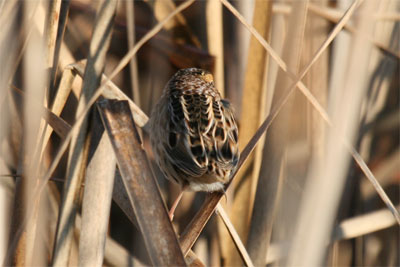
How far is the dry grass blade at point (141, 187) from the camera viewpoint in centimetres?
126

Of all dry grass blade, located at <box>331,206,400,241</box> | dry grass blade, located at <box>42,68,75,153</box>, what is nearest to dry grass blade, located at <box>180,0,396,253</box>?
dry grass blade, located at <box>42,68,75,153</box>

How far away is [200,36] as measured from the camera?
2676 mm

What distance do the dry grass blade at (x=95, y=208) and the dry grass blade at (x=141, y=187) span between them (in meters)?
0.18

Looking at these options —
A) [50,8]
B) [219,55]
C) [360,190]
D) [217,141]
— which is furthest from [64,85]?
[360,190]

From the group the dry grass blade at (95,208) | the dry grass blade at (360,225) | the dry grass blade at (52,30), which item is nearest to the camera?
the dry grass blade at (95,208)

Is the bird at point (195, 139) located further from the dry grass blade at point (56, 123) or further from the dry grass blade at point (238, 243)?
the dry grass blade at point (56, 123)

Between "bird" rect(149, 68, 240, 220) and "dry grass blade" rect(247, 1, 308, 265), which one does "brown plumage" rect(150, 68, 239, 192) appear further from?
"dry grass blade" rect(247, 1, 308, 265)

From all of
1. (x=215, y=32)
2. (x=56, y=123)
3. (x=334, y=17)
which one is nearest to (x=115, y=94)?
(x=56, y=123)

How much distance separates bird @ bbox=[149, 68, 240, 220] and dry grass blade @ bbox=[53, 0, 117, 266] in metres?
0.35

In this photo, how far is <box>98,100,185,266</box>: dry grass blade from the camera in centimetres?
126

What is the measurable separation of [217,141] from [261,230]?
0.39 metres

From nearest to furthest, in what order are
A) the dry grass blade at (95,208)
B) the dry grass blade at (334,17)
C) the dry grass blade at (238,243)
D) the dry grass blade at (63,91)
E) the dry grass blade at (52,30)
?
the dry grass blade at (95,208) < the dry grass blade at (238,243) < the dry grass blade at (52,30) < the dry grass blade at (63,91) < the dry grass blade at (334,17)

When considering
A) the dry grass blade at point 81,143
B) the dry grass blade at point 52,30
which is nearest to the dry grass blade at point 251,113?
the dry grass blade at point 81,143

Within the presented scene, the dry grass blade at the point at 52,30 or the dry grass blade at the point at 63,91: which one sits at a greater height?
the dry grass blade at the point at 52,30
